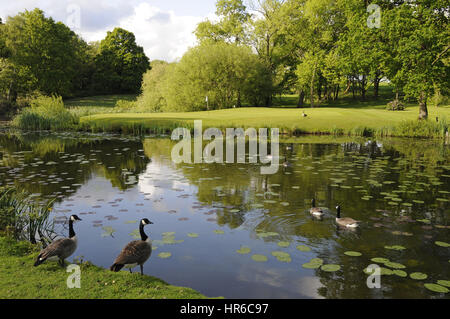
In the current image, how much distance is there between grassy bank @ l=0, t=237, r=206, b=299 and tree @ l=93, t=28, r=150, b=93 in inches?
3318

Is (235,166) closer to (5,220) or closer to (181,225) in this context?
(181,225)

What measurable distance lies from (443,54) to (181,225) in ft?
100

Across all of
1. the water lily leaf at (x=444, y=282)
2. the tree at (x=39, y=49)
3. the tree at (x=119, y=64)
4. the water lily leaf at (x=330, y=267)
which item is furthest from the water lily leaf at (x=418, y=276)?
the tree at (x=119, y=64)

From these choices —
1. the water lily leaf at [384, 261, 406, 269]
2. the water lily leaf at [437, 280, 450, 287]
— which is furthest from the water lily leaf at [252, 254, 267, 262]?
the water lily leaf at [437, 280, 450, 287]

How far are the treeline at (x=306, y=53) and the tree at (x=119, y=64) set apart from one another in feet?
102

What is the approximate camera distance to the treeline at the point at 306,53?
1155 inches

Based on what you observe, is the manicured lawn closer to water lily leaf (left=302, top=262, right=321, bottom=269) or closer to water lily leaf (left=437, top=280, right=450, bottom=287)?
water lily leaf (left=302, top=262, right=321, bottom=269)

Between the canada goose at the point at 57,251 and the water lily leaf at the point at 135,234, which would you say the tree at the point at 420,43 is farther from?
the canada goose at the point at 57,251

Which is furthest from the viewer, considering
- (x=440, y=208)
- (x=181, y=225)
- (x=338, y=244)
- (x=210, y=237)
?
(x=440, y=208)

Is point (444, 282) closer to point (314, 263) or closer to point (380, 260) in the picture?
point (380, 260)

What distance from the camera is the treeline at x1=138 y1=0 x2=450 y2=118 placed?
29.3 m

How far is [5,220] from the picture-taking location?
26.3ft

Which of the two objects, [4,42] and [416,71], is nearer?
[416,71]
